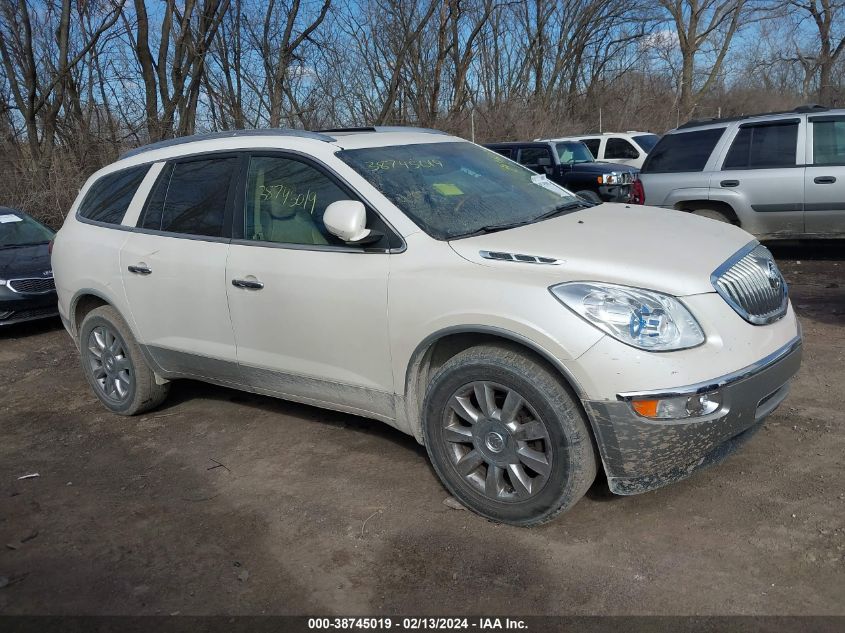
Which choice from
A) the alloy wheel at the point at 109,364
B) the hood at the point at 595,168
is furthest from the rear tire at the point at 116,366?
the hood at the point at 595,168

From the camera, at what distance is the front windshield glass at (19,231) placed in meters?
8.95

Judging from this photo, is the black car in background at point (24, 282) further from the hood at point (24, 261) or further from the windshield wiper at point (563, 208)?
the windshield wiper at point (563, 208)

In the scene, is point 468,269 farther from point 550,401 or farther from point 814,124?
point 814,124

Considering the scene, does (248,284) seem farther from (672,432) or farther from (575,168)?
(575,168)

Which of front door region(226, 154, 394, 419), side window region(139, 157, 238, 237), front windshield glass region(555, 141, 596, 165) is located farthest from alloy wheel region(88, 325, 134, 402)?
front windshield glass region(555, 141, 596, 165)

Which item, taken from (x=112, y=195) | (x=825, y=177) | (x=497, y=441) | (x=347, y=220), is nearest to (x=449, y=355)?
(x=497, y=441)

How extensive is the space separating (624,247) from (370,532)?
1750 millimetres

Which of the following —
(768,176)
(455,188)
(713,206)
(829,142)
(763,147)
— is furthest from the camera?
(713,206)

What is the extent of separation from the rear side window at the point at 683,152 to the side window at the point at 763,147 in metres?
0.26

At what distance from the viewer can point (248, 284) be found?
13.4ft

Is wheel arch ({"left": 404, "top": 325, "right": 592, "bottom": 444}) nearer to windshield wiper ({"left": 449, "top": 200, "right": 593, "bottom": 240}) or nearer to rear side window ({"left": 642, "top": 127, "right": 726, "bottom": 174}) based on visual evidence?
windshield wiper ({"left": 449, "top": 200, "right": 593, "bottom": 240})

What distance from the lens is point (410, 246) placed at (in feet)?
11.7

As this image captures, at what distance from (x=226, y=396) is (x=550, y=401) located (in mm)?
3210

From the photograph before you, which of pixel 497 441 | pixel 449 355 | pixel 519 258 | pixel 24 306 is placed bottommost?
pixel 497 441
